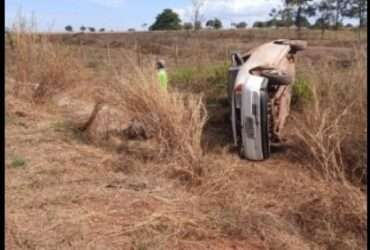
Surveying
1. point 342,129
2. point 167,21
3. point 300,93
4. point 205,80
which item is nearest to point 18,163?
point 342,129

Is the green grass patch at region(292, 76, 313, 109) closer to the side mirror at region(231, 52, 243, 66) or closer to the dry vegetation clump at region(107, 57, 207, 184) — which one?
the side mirror at region(231, 52, 243, 66)

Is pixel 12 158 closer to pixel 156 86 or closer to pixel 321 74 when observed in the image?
pixel 156 86

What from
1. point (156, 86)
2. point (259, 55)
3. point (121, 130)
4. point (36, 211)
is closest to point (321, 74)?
point (259, 55)

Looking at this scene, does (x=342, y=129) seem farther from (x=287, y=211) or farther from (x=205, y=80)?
(x=205, y=80)

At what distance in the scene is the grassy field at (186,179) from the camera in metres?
3.82

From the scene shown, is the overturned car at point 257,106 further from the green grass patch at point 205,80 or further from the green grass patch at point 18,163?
the green grass patch at point 205,80

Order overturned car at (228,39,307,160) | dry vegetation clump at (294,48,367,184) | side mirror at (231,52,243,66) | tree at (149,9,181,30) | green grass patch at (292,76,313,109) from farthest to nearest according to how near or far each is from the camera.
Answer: tree at (149,9,181,30), green grass patch at (292,76,313,109), side mirror at (231,52,243,66), overturned car at (228,39,307,160), dry vegetation clump at (294,48,367,184)

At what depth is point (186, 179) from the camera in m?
4.99

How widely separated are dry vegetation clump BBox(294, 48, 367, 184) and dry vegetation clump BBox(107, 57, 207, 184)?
1061 millimetres

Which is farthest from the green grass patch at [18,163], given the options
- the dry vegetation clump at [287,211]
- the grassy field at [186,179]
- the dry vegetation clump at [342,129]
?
the dry vegetation clump at [342,129]

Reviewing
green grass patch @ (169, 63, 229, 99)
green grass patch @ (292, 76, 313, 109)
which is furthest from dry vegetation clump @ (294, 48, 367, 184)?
green grass patch @ (169, 63, 229, 99)

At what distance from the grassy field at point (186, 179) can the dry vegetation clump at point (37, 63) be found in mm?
1312

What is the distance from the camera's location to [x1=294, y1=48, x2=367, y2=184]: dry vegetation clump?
465cm

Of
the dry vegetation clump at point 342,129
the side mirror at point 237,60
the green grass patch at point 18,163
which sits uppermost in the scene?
the side mirror at point 237,60
